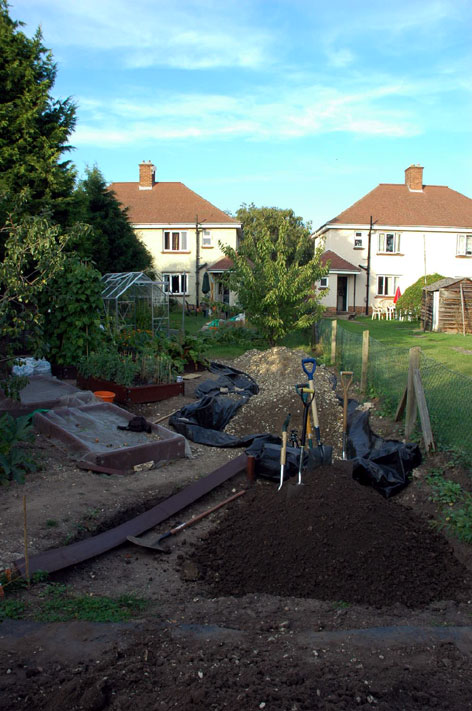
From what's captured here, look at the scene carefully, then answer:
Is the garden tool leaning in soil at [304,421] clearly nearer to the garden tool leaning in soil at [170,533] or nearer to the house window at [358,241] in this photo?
the garden tool leaning in soil at [170,533]

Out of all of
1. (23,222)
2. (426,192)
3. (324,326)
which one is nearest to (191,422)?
(23,222)

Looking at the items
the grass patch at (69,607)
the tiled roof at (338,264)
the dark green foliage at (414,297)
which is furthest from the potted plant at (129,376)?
the tiled roof at (338,264)

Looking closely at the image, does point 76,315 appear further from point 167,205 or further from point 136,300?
point 167,205

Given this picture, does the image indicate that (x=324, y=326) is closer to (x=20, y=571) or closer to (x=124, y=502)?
(x=124, y=502)

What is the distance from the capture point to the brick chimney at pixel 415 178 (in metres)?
33.8

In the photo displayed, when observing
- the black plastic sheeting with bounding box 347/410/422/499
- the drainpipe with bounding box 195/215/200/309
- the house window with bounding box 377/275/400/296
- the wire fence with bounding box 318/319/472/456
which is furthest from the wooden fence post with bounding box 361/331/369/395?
the house window with bounding box 377/275/400/296

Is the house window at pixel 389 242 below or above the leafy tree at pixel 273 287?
above

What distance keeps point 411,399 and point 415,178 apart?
101ft

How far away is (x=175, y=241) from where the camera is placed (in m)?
31.1

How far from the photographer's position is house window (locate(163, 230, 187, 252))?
3089cm

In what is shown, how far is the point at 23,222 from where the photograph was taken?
5848 mm

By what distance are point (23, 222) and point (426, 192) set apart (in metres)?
32.7

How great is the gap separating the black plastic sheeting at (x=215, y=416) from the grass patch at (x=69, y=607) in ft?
11.7

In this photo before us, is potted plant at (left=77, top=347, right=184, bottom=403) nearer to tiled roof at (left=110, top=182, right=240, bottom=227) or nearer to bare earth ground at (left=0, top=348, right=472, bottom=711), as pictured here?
bare earth ground at (left=0, top=348, right=472, bottom=711)
